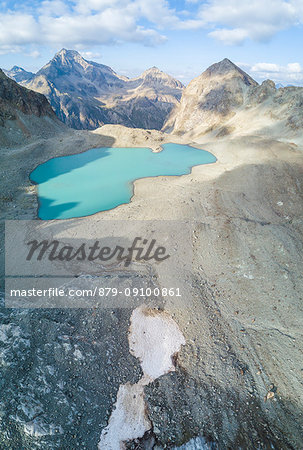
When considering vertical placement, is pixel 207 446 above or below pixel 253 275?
below

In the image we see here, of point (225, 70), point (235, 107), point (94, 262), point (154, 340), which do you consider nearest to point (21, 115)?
point (94, 262)

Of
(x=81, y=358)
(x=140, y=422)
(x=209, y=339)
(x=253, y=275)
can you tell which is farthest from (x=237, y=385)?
(x=253, y=275)

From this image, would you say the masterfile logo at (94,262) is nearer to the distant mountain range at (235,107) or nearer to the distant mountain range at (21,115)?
the distant mountain range at (21,115)

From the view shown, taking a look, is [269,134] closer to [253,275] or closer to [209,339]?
[253,275]

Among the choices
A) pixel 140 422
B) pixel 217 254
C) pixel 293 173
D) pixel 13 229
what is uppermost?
pixel 293 173

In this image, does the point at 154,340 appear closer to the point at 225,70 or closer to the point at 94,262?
the point at 94,262

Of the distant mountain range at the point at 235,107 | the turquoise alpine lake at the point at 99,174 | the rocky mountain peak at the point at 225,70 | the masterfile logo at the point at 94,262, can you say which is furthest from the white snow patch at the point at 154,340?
the rocky mountain peak at the point at 225,70
